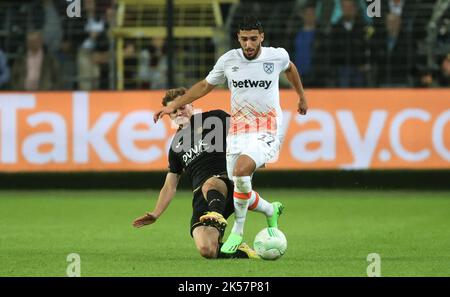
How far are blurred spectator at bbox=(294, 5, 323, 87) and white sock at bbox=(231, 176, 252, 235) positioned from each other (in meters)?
6.93

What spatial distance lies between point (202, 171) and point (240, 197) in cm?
66

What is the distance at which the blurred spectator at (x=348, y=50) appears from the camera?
1625 cm

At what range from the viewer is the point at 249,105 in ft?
31.7

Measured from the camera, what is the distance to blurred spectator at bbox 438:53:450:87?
16141 mm

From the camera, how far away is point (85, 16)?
669 inches

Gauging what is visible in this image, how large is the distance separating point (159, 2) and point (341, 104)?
335 centimetres

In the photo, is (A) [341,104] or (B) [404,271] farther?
(A) [341,104]

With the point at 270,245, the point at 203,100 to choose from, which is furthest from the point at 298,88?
the point at 203,100

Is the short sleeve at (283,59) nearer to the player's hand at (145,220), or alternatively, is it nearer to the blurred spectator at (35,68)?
the player's hand at (145,220)

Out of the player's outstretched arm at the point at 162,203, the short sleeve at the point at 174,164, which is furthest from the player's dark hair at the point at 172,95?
the player's outstretched arm at the point at 162,203

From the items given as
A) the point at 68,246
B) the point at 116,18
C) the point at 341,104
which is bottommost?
the point at 68,246

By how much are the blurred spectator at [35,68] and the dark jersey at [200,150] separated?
6516 millimetres

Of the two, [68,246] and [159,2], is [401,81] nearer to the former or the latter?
[159,2]
